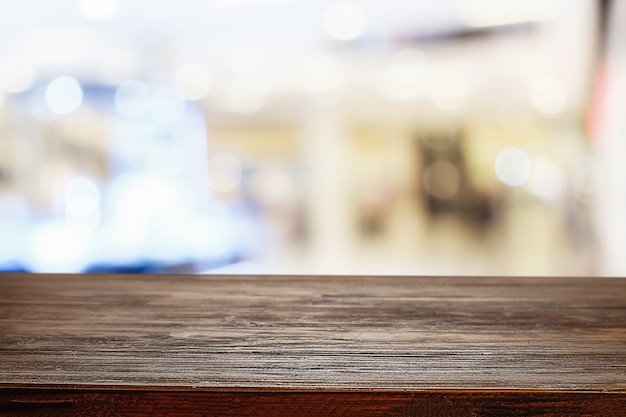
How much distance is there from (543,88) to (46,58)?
600cm

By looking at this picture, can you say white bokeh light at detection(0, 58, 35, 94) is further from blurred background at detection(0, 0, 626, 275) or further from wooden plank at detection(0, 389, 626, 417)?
wooden plank at detection(0, 389, 626, 417)

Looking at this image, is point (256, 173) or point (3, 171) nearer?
point (3, 171)

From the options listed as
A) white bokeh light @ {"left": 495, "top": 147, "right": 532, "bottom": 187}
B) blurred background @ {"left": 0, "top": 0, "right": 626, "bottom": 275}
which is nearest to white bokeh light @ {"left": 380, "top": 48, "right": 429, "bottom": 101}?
blurred background @ {"left": 0, "top": 0, "right": 626, "bottom": 275}

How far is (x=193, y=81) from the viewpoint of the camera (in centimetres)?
786

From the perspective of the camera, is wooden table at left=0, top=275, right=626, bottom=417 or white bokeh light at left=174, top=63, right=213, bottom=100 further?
white bokeh light at left=174, top=63, right=213, bottom=100

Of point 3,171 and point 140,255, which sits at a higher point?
point 3,171

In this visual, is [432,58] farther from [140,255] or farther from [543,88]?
[140,255]

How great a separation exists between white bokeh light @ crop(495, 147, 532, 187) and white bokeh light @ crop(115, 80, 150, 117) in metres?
6.89

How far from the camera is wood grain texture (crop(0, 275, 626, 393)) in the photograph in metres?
0.32

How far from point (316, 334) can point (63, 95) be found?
7.12 m

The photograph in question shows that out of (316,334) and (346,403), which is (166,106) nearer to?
(316,334)

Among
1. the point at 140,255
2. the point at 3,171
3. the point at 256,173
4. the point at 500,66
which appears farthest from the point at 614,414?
the point at 256,173

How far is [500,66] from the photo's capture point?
7.68 meters

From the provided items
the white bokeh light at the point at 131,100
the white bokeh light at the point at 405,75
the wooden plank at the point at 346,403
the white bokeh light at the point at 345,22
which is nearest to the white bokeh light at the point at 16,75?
the white bokeh light at the point at 131,100
